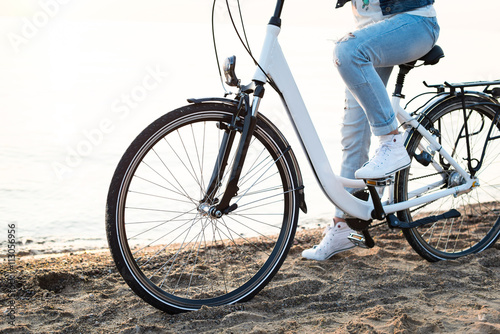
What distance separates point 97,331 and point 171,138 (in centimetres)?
433

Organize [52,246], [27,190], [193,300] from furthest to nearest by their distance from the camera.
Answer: [27,190] → [52,246] → [193,300]

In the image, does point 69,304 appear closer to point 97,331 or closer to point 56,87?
point 97,331

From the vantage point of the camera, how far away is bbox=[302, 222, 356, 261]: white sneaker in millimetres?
3207

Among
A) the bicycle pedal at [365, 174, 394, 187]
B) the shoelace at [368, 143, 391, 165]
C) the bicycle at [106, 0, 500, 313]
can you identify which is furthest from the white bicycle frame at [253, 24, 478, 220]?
the shoelace at [368, 143, 391, 165]

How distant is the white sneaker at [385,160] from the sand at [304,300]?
60 centimetres

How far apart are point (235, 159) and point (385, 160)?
76 cm

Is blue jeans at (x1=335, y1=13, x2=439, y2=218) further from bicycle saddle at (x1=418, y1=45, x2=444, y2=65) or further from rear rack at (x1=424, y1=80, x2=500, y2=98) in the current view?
rear rack at (x1=424, y1=80, x2=500, y2=98)

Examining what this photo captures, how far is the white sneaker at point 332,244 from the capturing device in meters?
3.21

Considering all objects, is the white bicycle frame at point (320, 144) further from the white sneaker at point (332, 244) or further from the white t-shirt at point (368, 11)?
the white t-shirt at point (368, 11)

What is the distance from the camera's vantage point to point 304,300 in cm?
264

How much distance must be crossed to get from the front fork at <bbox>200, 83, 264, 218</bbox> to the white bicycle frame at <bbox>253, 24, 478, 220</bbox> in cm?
12

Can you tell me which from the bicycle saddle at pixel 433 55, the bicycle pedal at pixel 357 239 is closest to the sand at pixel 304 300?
Answer: the bicycle pedal at pixel 357 239

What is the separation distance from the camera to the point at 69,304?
8.39 feet

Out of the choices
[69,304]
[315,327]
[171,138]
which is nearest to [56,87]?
[171,138]
